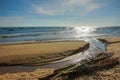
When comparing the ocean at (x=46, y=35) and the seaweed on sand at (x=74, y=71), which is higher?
the ocean at (x=46, y=35)

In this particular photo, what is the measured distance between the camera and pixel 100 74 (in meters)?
9.34

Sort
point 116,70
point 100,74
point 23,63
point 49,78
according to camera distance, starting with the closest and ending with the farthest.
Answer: point 49,78 < point 100,74 < point 116,70 < point 23,63

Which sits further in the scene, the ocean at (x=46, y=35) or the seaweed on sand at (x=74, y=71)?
the ocean at (x=46, y=35)

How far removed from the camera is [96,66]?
10375mm

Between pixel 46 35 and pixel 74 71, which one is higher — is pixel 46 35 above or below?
above

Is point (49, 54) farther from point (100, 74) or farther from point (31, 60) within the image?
point (100, 74)

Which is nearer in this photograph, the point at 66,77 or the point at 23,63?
the point at 66,77

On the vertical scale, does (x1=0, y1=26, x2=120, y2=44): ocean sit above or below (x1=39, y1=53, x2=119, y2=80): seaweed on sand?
above

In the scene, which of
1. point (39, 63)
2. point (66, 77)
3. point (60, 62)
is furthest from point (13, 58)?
point (66, 77)

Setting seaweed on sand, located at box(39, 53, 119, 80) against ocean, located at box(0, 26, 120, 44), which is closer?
seaweed on sand, located at box(39, 53, 119, 80)

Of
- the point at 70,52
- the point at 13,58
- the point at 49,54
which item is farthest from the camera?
the point at 70,52

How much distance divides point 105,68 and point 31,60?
21.1 ft

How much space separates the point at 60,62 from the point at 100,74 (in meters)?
4.71

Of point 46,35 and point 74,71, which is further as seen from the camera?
point 46,35
